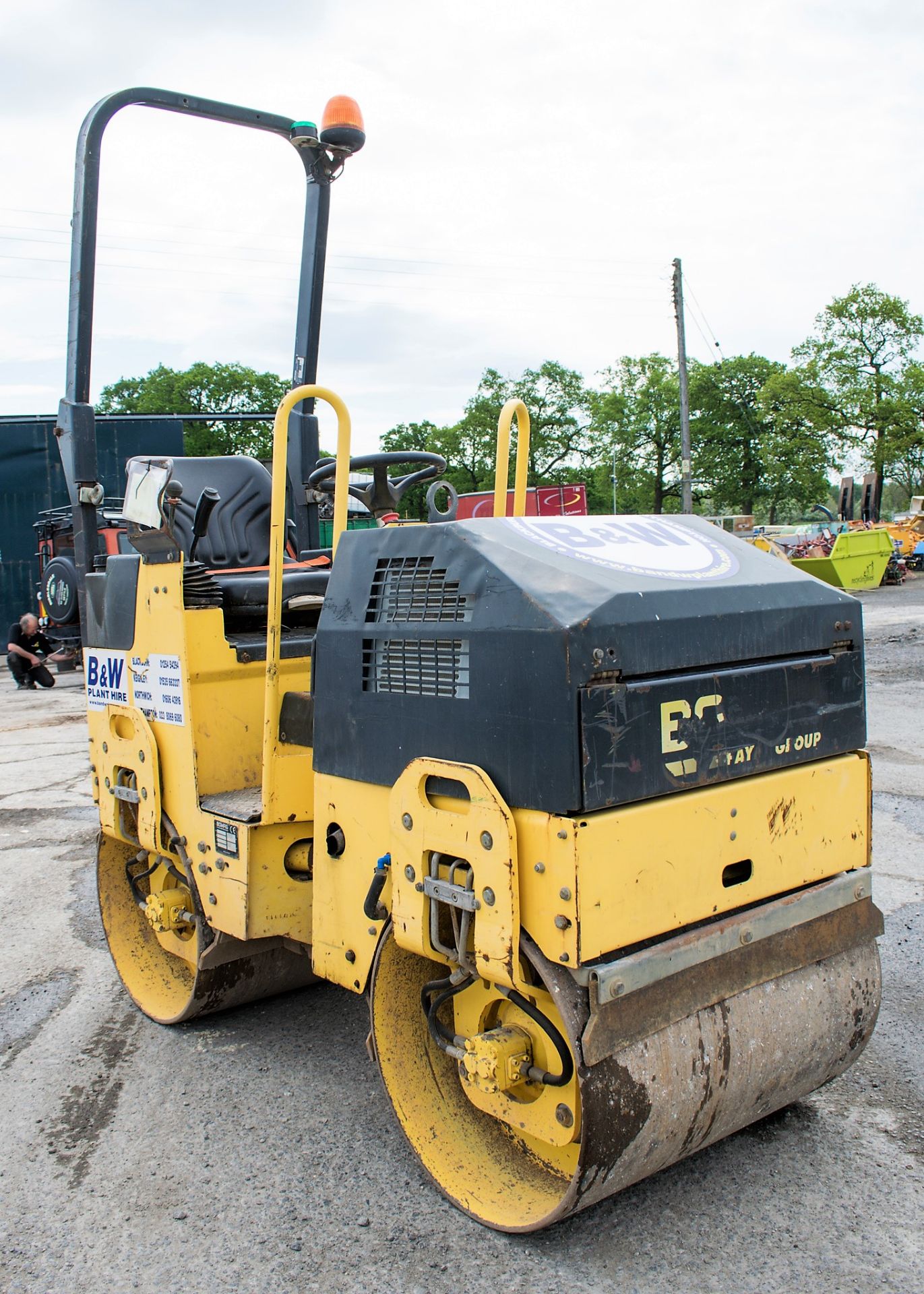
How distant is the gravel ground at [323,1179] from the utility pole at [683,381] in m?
20.6

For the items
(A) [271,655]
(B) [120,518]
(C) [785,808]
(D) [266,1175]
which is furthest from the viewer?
(B) [120,518]

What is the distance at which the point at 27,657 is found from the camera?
13.0 metres

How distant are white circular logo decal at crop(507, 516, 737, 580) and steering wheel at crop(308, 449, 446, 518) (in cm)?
76

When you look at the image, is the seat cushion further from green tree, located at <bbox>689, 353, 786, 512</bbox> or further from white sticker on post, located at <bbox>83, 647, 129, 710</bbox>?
green tree, located at <bbox>689, 353, 786, 512</bbox>

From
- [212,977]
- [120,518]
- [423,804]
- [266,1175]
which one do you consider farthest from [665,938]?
[120,518]

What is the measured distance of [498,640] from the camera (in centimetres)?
204

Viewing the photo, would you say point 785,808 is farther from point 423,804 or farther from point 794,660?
point 423,804

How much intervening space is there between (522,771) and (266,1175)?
1312 mm

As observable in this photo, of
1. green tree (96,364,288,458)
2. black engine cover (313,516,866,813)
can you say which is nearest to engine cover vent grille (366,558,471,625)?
black engine cover (313,516,866,813)

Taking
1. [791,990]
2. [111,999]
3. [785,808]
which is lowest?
[111,999]

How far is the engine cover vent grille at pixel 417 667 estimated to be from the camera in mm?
2152

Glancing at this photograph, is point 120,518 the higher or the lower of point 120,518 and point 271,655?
the higher

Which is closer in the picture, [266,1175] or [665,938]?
[665,938]

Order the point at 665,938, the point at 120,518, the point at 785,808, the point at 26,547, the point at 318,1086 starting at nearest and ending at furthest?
the point at 665,938
the point at 785,808
the point at 318,1086
the point at 120,518
the point at 26,547
